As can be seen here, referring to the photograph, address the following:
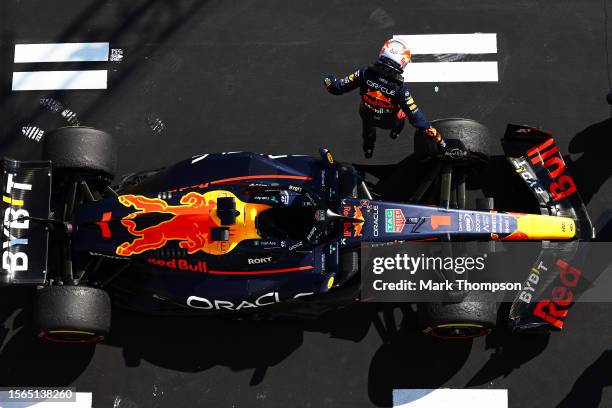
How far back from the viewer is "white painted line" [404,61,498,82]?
1120cm

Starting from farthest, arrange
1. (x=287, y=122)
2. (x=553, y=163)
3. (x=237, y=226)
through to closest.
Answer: (x=287, y=122), (x=553, y=163), (x=237, y=226)

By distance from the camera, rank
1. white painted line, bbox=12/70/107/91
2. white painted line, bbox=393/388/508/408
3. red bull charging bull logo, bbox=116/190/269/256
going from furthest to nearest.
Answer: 1. white painted line, bbox=12/70/107/91
2. white painted line, bbox=393/388/508/408
3. red bull charging bull logo, bbox=116/190/269/256

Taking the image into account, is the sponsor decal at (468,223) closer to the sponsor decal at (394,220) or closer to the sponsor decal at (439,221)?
the sponsor decal at (439,221)

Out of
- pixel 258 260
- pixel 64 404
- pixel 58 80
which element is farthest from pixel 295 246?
pixel 58 80

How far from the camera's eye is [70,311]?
9.40m

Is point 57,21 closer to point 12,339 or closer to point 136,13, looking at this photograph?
point 136,13

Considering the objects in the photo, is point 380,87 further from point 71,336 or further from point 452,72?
point 71,336

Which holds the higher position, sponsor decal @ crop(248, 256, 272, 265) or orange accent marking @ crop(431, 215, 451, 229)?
orange accent marking @ crop(431, 215, 451, 229)

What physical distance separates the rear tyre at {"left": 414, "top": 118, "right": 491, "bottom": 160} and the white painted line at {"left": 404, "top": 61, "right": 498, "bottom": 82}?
4.65ft

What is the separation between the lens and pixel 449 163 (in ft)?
32.3

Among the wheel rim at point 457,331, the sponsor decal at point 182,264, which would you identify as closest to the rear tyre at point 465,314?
the wheel rim at point 457,331

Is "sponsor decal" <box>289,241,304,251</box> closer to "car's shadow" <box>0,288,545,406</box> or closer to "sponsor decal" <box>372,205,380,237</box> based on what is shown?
"sponsor decal" <box>372,205,380,237</box>

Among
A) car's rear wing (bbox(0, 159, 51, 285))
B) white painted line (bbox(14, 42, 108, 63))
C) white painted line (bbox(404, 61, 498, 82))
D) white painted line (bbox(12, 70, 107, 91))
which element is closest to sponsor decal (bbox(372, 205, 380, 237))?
white painted line (bbox(404, 61, 498, 82))

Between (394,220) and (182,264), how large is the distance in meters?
2.45
